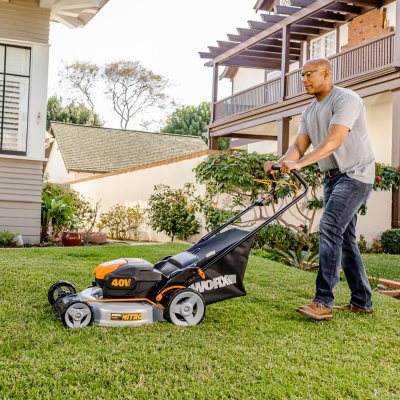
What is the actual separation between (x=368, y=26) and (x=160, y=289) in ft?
47.6

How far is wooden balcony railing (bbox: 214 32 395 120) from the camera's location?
43.6 feet

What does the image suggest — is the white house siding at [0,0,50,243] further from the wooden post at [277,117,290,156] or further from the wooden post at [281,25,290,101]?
the wooden post at [277,117,290,156]

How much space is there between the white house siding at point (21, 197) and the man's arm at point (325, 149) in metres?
6.64

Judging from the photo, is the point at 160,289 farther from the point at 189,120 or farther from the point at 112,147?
the point at 189,120

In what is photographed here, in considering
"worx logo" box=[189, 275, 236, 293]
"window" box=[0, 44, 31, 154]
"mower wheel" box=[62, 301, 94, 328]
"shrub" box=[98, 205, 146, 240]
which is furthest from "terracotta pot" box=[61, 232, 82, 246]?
"mower wheel" box=[62, 301, 94, 328]

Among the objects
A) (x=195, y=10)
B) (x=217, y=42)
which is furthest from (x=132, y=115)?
(x=217, y=42)

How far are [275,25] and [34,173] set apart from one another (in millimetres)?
9791

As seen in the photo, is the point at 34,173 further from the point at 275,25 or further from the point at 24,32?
the point at 275,25

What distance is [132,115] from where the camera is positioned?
147 feet

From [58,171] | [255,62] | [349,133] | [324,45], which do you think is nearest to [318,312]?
[349,133]

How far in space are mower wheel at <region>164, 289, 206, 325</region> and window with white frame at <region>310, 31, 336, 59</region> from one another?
50.4 feet

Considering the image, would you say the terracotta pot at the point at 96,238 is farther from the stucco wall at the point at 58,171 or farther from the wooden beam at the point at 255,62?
the stucco wall at the point at 58,171

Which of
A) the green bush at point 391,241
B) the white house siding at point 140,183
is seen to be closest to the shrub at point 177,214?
the white house siding at point 140,183

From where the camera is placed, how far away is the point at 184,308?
12.9 ft
